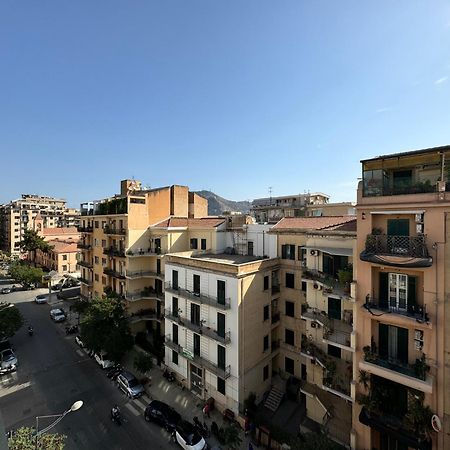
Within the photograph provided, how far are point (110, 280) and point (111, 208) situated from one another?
33.7ft

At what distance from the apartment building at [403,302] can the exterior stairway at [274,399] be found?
8659 millimetres

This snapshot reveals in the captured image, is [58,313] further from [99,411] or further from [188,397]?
[188,397]

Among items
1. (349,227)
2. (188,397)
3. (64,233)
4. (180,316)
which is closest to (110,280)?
(180,316)

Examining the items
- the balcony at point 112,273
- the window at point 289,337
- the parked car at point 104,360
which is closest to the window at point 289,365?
the window at point 289,337

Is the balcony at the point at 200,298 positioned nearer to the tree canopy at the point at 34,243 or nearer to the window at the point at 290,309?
the window at the point at 290,309

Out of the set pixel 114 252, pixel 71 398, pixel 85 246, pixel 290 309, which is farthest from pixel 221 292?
pixel 85 246

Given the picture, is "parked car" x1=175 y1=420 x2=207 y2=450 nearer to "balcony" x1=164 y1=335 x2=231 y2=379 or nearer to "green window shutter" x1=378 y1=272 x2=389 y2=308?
"balcony" x1=164 y1=335 x2=231 y2=379

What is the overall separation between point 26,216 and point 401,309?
415 ft

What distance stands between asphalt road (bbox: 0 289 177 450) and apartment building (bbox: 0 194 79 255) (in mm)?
78477

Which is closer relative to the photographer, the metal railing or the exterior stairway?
the metal railing

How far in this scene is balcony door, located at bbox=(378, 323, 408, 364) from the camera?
15.7 meters

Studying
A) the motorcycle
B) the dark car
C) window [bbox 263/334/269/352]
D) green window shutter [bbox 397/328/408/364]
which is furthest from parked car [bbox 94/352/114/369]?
green window shutter [bbox 397/328/408/364]

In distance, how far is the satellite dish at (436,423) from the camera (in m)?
13.9

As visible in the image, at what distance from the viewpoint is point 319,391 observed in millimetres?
21188
